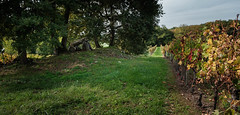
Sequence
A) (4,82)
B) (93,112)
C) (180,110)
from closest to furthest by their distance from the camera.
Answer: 1. (93,112)
2. (180,110)
3. (4,82)

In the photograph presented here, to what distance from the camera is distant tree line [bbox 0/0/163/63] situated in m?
6.91

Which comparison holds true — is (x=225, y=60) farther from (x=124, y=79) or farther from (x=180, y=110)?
(x=124, y=79)

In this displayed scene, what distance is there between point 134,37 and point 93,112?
529 inches

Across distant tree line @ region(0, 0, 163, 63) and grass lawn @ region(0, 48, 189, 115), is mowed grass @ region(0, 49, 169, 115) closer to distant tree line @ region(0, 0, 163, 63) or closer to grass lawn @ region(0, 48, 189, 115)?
grass lawn @ region(0, 48, 189, 115)

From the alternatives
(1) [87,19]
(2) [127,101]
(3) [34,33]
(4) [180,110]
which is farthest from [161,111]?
(1) [87,19]

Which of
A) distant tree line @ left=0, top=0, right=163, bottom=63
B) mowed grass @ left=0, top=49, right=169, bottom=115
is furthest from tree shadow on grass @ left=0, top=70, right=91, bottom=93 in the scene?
distant tree line @ left=0, top=0, right=163, bottom=63

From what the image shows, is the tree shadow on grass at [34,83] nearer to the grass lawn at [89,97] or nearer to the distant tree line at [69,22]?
the grass lawn at [89,97]

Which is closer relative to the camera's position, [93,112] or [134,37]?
[93,112]

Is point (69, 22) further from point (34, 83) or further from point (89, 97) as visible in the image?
point (89, 97)

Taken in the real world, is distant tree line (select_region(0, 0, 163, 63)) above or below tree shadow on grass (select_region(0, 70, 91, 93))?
above

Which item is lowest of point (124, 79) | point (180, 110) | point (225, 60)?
point (180, 110)

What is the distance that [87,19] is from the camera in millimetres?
12750

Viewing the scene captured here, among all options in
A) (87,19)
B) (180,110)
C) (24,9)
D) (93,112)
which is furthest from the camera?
(87,19)

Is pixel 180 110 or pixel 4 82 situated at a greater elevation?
pixel 4 82
